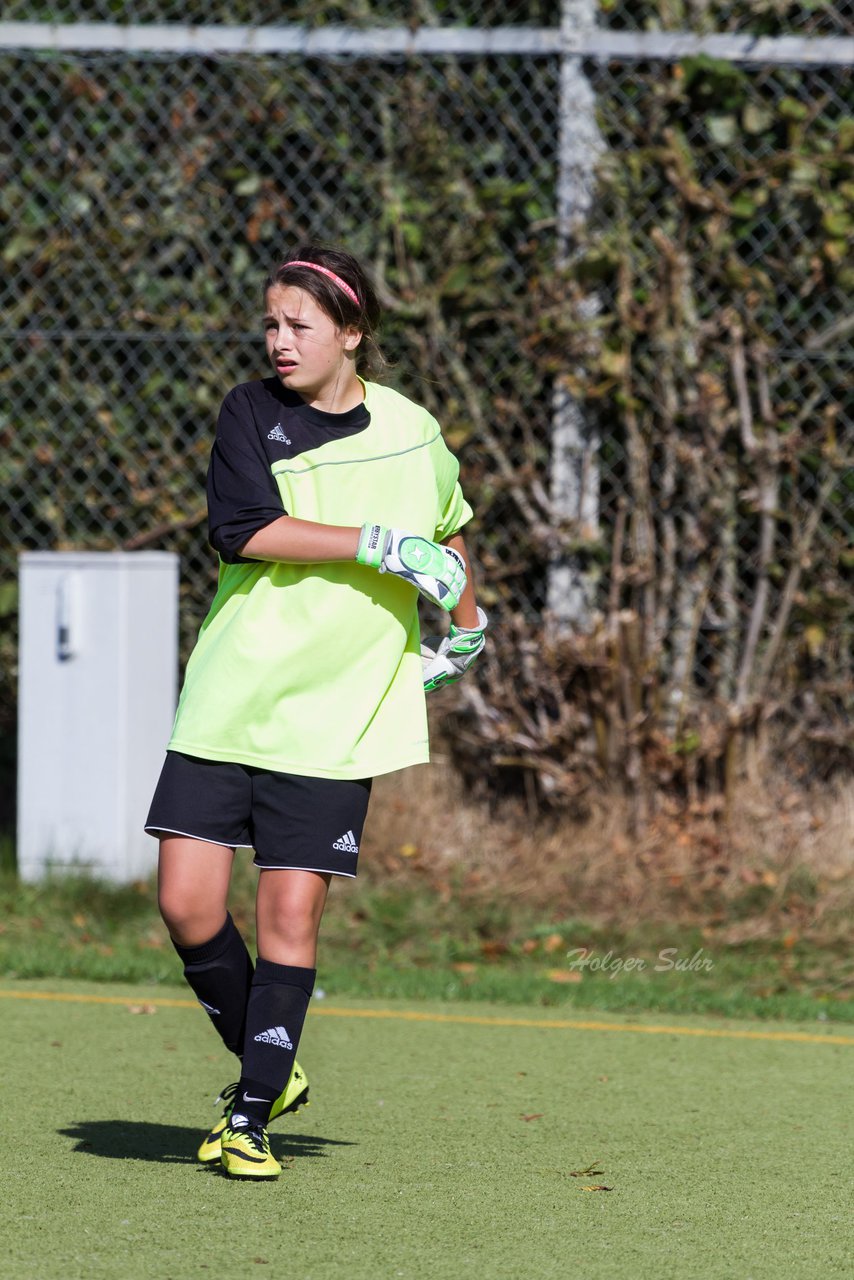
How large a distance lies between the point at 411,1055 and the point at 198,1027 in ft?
2.27

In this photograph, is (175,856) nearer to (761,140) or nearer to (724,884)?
(724,884)

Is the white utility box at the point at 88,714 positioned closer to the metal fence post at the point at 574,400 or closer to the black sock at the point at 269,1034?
the metal fence post at the point at 574,400

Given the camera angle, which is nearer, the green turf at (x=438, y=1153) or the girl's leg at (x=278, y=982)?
the green turf at (x=438, y=1153)

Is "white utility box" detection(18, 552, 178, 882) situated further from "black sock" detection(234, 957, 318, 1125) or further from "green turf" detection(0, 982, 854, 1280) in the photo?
"black sock" detection(234, 957, 318, 1125)

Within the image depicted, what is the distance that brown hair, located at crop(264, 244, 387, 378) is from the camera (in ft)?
12.0

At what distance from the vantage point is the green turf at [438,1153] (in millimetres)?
2996

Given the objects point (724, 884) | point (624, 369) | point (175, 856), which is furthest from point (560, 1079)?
point (624, 369)

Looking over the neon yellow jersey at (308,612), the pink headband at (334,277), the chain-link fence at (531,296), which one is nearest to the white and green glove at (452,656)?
the neon yellow jersey at (308,612)

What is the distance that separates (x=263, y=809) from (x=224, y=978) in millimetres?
360

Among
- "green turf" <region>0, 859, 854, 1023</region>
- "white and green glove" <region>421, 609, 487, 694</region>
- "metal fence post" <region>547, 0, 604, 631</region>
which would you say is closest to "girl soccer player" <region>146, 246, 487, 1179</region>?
"white and green glove" <region>421, 609, 487, 694</region>

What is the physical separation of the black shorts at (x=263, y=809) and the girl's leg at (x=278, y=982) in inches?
1.7

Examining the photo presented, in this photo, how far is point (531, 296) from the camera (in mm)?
7262

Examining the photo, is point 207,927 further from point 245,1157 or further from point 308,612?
point 308,612

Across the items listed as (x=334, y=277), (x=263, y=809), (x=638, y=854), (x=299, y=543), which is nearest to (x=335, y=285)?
(x=334, y=277)
